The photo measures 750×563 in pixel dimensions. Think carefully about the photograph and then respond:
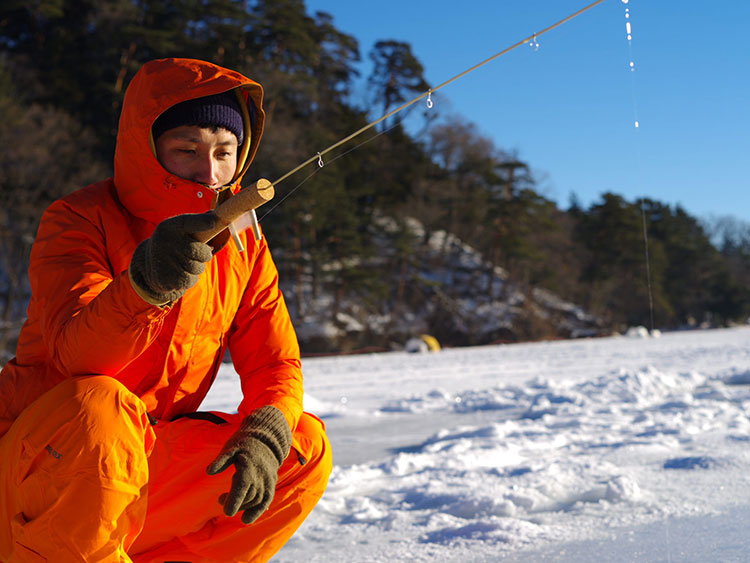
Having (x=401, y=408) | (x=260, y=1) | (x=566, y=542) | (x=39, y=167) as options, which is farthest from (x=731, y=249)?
(x=566, y=542)

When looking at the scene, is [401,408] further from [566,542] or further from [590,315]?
[590,315]

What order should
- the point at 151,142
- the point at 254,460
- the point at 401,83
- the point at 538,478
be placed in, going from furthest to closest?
the point at 401,83
the point at 538,478
the point at 151,142
the point at 254,460

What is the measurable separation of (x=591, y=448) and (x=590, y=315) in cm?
2677

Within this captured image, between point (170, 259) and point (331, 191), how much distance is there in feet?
49.7

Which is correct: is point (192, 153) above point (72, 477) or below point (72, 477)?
above

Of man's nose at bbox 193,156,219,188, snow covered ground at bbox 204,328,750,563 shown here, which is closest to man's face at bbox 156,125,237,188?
man's nose at bbox 193,156,219,188

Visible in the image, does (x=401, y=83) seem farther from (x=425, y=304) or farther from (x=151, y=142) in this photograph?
(x=425, y=304)

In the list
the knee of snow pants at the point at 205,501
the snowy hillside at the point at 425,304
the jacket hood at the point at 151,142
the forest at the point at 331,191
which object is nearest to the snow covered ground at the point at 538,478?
the knee of snow pants at the point at 205,501

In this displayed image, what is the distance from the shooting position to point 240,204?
40.6 inches

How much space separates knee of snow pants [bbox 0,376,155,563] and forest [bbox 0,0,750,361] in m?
8.12

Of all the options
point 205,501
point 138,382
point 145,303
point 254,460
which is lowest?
point 205,501

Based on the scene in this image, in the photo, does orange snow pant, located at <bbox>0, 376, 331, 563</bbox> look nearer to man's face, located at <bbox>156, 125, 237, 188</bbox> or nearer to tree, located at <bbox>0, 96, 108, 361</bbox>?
man's face, located at <bbox>156, 125, 237, 188</bbox>

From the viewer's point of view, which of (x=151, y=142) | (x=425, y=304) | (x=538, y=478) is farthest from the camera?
(x=425, y=304)

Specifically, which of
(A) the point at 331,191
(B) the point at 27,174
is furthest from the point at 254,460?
(B) the point at 27,174
